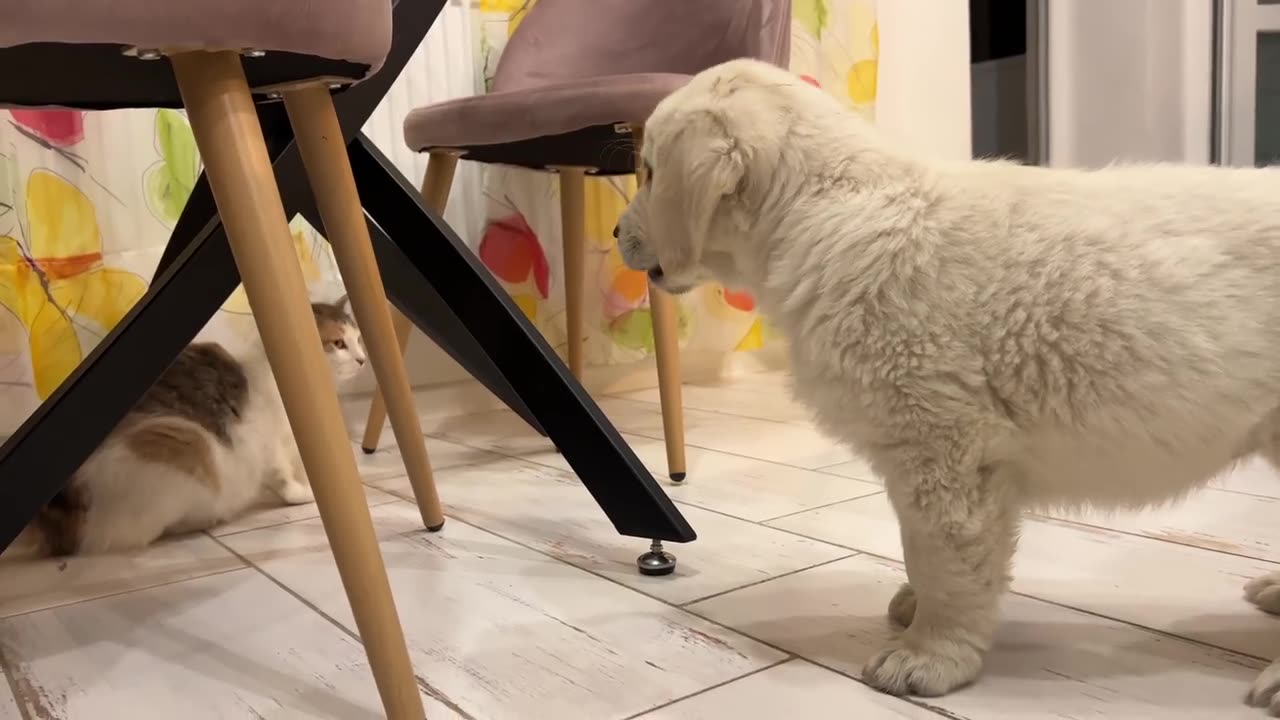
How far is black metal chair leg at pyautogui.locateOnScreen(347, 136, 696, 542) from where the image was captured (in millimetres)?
1207

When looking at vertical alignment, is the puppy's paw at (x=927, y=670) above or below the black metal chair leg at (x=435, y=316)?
below

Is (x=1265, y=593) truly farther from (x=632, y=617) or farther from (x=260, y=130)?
(x=260, y=130)

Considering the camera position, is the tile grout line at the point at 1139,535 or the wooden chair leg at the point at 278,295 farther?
the tile grout line at the point at 1139,535

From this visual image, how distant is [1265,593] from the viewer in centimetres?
105

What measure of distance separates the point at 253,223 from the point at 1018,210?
674 millimetres

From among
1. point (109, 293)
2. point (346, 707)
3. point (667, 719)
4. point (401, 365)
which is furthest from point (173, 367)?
point (667, 719)

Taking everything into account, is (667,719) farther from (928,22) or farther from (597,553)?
(928,22)

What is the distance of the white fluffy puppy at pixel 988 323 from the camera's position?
0.83m

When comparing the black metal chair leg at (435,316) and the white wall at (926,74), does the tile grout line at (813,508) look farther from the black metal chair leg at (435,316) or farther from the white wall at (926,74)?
the white wall at (926,74)

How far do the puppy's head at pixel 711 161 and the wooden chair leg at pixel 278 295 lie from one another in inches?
16.4

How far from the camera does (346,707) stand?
90 centimetres

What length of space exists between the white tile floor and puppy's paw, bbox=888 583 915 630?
0.03m

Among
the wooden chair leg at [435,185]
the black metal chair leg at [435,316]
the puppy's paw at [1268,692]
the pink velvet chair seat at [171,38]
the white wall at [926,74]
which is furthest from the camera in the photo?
the white wall at [926,74]

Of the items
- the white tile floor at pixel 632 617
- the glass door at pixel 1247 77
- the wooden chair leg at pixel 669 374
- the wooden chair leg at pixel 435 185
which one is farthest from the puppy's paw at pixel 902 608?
the glass door at pixel 1247 77
